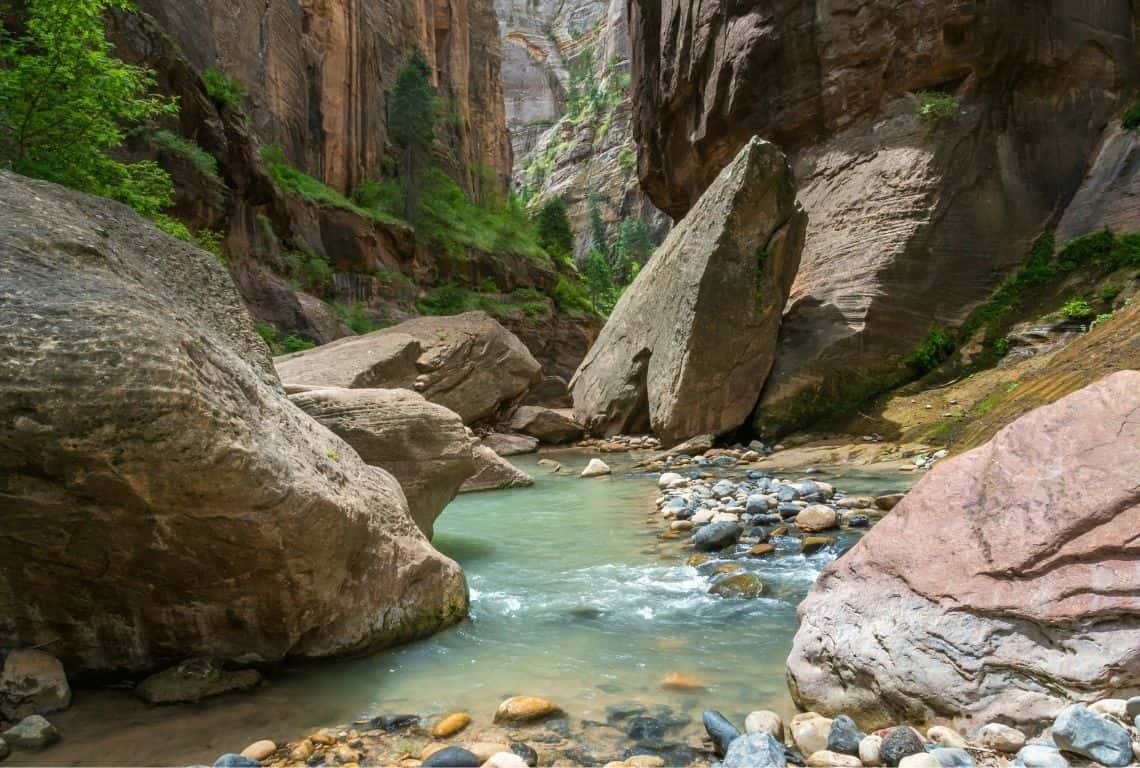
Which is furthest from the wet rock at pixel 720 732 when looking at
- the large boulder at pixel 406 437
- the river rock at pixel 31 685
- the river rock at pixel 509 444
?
the river rock at pixel 509 444

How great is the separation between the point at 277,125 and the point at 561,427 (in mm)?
17207

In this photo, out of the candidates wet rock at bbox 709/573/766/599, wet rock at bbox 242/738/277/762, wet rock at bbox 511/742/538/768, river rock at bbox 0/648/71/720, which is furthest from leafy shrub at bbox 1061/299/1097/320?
river rock at bbox 0/648/71/720

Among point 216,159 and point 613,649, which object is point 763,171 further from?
point 216,159

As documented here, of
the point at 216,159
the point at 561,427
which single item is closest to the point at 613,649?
the point at 561,427

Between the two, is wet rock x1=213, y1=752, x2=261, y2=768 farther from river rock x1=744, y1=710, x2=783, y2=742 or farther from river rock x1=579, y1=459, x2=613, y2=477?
river rock x1=579, y1=459, x2=613, y2=477

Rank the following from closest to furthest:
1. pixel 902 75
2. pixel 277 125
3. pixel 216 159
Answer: pixel 902 75
pixel 216 159
pixel 277 125

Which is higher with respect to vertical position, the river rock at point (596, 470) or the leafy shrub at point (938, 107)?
the leafy shrub at point (938, 107)

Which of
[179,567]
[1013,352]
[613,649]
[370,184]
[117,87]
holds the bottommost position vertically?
[613,649]

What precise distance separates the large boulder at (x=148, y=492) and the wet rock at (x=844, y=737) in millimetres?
2142

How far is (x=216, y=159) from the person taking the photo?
637 inches

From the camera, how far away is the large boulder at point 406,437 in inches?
200

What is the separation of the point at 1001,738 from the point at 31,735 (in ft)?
10.6

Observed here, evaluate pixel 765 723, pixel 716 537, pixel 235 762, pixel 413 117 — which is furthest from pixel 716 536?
pixel 413 117

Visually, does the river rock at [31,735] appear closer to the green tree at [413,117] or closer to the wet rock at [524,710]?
the wet rock at [524,710]
